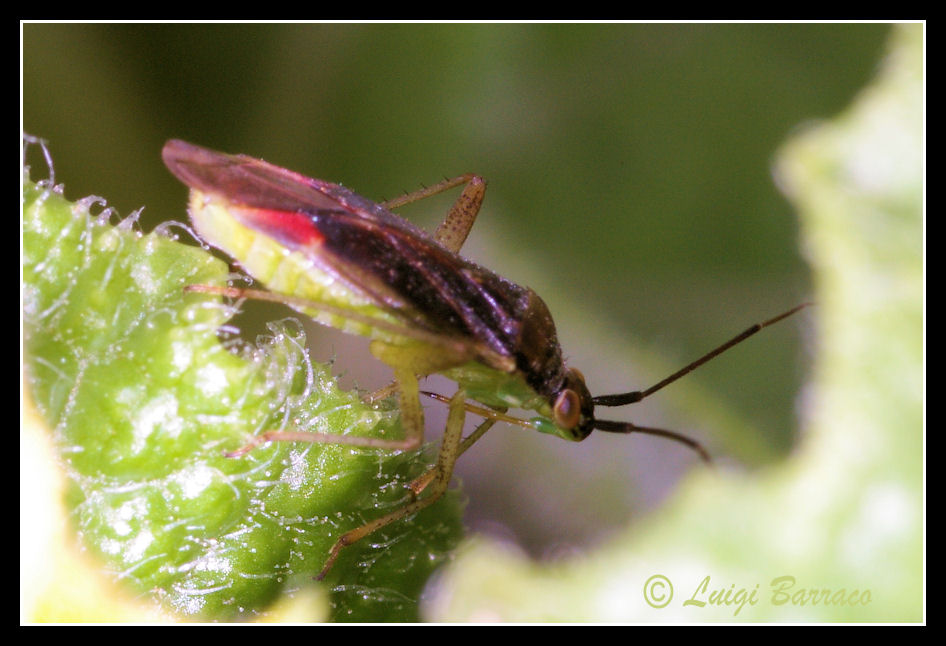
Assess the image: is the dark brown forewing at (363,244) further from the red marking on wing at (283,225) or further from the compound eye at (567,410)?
the compound eye at (567,410)

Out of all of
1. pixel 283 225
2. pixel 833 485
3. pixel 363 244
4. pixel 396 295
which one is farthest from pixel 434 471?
pixel 833 485

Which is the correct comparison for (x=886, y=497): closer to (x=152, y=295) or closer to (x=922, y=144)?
(x=922, y=144)

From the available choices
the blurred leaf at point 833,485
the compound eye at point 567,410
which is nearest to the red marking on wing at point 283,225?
the compound eye at point 567,410

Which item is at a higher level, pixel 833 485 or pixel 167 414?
pixel 167 414
